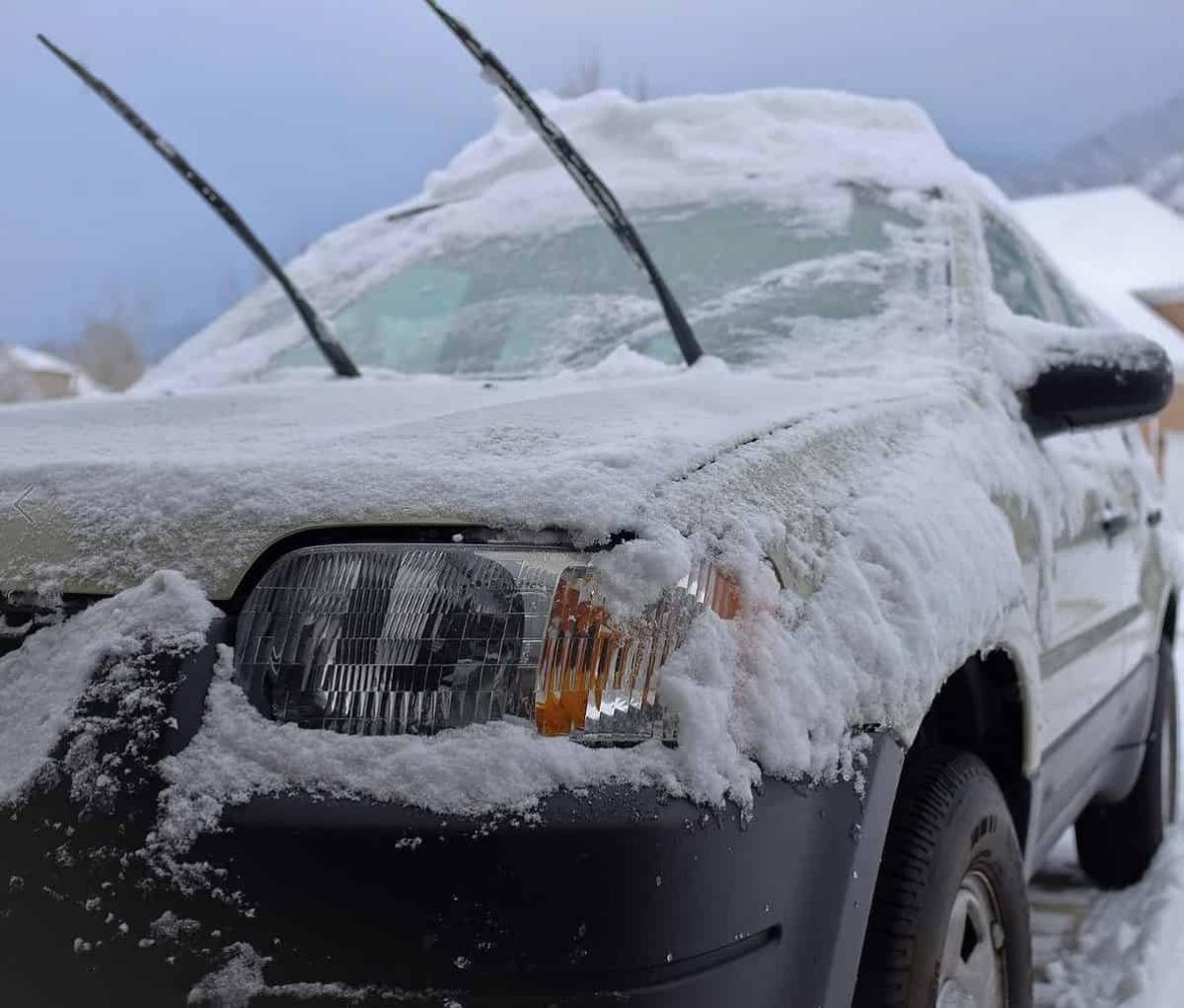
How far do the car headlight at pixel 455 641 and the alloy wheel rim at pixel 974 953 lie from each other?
0.69m

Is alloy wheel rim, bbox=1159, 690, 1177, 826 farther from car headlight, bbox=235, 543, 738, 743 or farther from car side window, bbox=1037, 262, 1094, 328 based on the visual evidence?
car headlight, bbox=235, 543, 738, 743

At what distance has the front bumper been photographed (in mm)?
1078

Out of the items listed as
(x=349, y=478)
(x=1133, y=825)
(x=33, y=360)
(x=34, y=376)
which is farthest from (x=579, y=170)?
(x=33, y=360)

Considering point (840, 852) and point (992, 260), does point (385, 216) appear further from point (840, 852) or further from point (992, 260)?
point (840, 852)

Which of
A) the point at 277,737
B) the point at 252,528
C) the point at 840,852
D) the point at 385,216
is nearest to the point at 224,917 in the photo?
the point at 277,737

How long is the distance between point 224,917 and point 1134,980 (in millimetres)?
2301

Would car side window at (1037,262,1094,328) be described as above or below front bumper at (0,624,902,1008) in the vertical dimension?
above

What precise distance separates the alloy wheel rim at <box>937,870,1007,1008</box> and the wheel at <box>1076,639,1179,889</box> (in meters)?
1.94

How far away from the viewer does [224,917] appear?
1.10 metres

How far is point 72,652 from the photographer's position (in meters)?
1.22

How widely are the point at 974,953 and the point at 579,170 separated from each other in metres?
1.49

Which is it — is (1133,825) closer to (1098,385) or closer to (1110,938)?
(1110,938)

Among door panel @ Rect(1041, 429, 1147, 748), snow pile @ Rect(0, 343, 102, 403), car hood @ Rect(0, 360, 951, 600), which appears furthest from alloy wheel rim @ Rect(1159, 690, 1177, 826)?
snow pile @ Rect(0, 343, 102, 403)

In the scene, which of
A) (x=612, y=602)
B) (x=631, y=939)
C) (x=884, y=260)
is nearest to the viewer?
(x=631, y=939)
